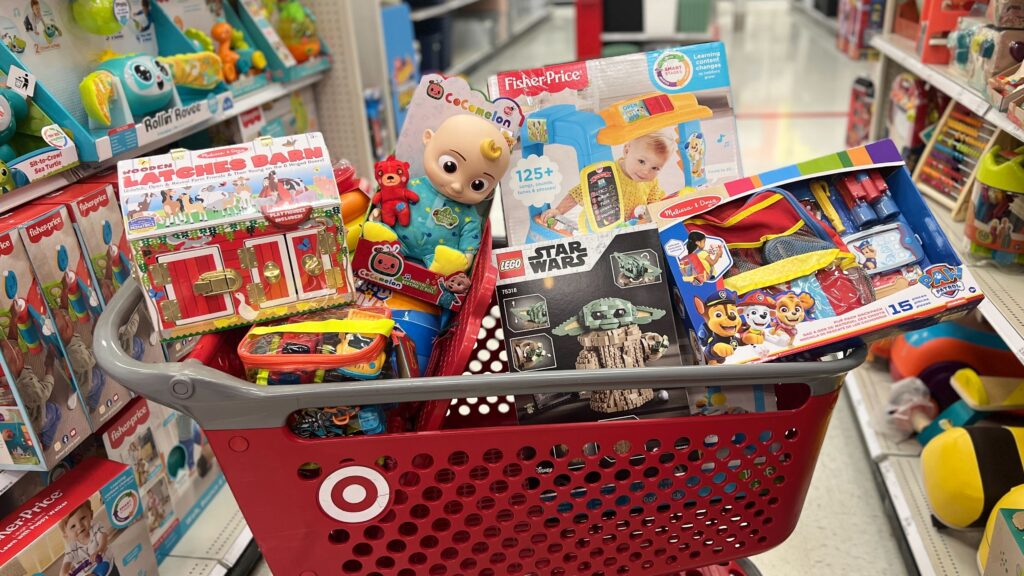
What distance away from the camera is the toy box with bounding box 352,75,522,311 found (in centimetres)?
120

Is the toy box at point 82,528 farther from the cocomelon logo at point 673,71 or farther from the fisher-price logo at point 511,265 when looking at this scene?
the cocomelon logo at point 673,71

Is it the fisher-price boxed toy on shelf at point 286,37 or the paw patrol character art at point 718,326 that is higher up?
the fisher-price boxed toy on shelf at point 286,37

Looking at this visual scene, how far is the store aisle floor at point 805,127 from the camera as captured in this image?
5.46 feet

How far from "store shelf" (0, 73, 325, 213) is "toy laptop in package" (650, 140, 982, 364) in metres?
1.05

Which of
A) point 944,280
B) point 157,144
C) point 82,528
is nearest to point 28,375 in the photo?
point 82,528

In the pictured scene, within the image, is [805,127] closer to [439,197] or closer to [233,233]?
[439,197]

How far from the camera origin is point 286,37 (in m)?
2.38

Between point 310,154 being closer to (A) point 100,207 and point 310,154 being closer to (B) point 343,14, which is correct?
(A) point 100,207

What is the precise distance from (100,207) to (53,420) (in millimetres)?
Answer: 388

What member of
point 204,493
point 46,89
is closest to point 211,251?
point 46,89

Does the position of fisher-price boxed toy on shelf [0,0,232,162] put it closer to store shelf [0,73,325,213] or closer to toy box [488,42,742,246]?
store shelf [0,73,325,213]

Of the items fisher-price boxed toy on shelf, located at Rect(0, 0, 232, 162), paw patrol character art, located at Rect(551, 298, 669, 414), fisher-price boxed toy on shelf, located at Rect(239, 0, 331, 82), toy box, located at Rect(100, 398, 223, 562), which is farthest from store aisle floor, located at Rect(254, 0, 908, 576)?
fisher-price boxed toy on shelf, located at Rect(239, 0, 331, 82)

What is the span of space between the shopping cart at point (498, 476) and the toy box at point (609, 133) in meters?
0.36

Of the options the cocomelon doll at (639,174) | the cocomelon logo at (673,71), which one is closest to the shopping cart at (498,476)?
the cocomelon doll at (639,174)
